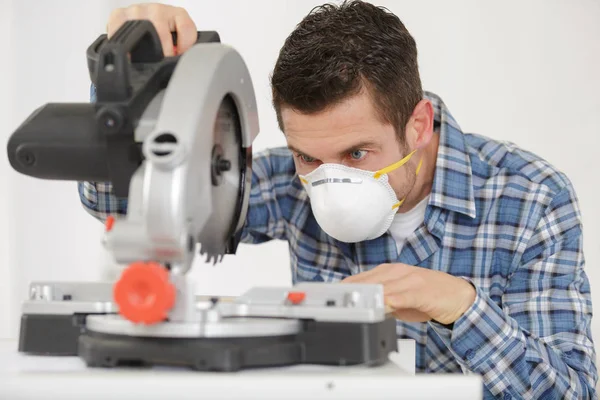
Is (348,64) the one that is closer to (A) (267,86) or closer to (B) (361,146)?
(B) (361,146)

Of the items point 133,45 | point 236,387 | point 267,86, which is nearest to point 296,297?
point 236,387

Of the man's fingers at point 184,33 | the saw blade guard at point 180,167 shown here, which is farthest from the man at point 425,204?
the saw blade guard at point 180,167

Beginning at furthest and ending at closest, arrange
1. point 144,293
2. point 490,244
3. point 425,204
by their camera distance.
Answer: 1. point 425,204
2. point 490,244
3. point 144,293

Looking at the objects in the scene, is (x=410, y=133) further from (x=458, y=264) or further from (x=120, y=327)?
(x=120, y=327)

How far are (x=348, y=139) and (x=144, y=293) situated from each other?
2.74ft

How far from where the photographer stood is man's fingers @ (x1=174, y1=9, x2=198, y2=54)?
4.23ft

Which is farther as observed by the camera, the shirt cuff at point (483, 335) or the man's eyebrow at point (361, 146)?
the man's eyebrow at point (361, 146)

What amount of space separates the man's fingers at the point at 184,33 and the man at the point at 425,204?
4.8 inches

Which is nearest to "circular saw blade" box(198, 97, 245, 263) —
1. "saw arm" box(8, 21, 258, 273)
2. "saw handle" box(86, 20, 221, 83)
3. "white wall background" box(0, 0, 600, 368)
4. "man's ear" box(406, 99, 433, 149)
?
"saw arm" box(8, 21, 258, 273)

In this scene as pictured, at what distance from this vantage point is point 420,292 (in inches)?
48.7

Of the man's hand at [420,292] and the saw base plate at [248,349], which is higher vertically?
the man's hand at [420,292]

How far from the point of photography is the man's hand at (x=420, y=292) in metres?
1.19

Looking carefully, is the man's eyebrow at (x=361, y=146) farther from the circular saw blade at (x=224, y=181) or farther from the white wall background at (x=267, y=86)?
the white wall background at (x=267, y=86)

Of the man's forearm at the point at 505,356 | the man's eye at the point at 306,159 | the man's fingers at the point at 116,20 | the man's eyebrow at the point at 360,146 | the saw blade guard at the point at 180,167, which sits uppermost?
the man's fingers at the point at 116,20
